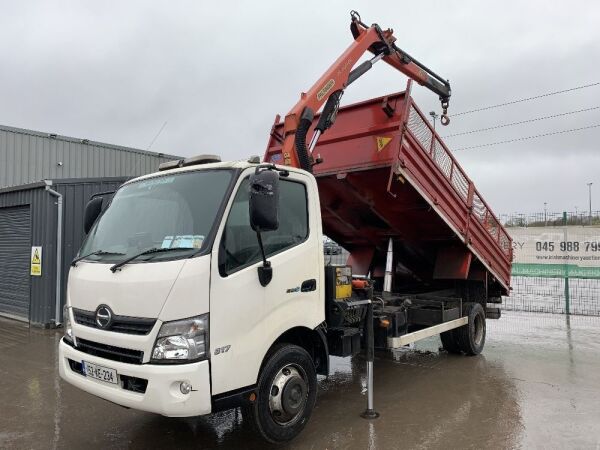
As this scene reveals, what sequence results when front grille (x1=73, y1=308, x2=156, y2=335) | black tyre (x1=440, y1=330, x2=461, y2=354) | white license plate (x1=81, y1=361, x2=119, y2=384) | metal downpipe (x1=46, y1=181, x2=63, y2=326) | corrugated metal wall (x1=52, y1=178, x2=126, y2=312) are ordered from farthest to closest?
corrugated metal wall (x1=52, y1=178, x2=126, y2=312) < metal downpipe (x1=46, y1=181, x2=63, y2=326) < black tyre (x1=440, y1=330, x2=461, y2=354) < white license plate (x1=81, y1=361, x2=119, y2=384) < front grille (x1=73, y1=308, x2=156, y2=335)

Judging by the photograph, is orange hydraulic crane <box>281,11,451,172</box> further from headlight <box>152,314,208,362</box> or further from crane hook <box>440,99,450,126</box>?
headlight <box>152,314,208,362</box>

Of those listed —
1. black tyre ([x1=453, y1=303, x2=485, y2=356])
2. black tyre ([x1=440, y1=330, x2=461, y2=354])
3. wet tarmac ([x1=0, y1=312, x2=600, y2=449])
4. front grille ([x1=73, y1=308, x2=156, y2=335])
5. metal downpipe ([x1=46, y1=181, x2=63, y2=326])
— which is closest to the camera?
front grille ([x1=73, y1=308, x2=156, y2=335])

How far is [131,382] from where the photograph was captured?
3.46 meters

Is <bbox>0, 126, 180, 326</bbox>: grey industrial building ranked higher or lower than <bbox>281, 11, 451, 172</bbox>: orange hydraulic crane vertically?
lower

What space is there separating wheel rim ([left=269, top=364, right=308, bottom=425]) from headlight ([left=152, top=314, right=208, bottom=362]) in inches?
32.1

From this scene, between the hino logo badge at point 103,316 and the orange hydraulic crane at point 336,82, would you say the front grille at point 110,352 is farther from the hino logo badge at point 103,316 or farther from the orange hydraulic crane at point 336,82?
the orange hydraulic crane at point 336,82

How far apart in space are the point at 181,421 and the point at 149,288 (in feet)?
6.92

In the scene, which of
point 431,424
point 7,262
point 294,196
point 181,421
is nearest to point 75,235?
point 7,262

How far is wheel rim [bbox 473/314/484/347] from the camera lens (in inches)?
300

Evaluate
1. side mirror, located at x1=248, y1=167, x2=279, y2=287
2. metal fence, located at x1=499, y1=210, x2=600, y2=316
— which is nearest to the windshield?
side mirror, located at x1=248, y1=167, x2=279, y2=287

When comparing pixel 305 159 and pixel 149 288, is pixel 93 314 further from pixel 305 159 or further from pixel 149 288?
pixel 305 159

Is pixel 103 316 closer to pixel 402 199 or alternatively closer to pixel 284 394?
pixel 284 394

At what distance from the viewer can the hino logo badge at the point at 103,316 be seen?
3.60m

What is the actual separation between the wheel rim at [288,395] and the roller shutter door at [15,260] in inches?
340
